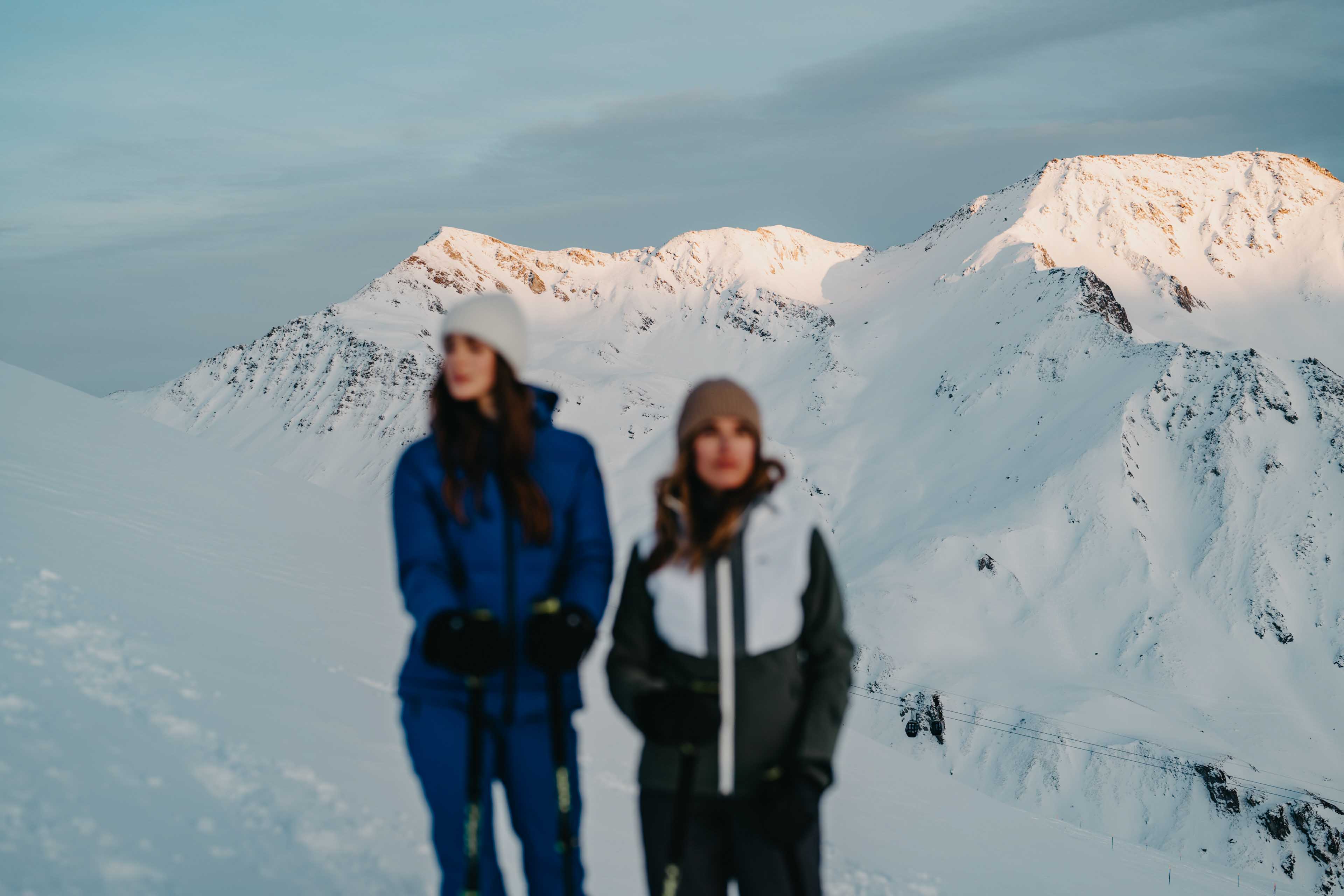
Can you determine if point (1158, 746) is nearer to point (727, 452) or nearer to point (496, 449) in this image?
point (727, 452)

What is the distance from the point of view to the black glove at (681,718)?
275cm

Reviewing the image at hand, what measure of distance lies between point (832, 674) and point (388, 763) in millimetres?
4184

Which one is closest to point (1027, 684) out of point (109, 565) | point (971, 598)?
point (971, 598)

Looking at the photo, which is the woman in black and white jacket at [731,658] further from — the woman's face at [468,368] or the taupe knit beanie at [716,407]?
the woman's face at [468,368]

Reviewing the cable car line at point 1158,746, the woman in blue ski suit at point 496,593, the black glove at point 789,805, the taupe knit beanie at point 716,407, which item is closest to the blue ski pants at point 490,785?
the woman in blue ski suit at point 496,593

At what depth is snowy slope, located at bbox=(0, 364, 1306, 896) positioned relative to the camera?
4430mm

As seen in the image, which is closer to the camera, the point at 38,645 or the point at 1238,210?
the point at 38,645

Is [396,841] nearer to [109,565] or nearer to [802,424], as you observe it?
[109,565]

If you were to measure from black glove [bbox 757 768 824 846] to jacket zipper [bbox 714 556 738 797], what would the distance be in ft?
0.40

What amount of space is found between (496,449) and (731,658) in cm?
101

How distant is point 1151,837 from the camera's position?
2648 inches

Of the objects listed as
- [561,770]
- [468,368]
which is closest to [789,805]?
[561,770]

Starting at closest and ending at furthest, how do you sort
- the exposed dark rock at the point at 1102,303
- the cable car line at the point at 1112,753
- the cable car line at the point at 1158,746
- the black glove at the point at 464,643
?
the black glove at the point at 464,643, the cable car line at the point at 1112,753, the cable car line at the point at 1158,746, the exposed dark rock at the point at 1102,303

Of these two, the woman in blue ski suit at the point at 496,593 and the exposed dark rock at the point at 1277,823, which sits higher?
the woman in blue ski suit at the point at 496,593
